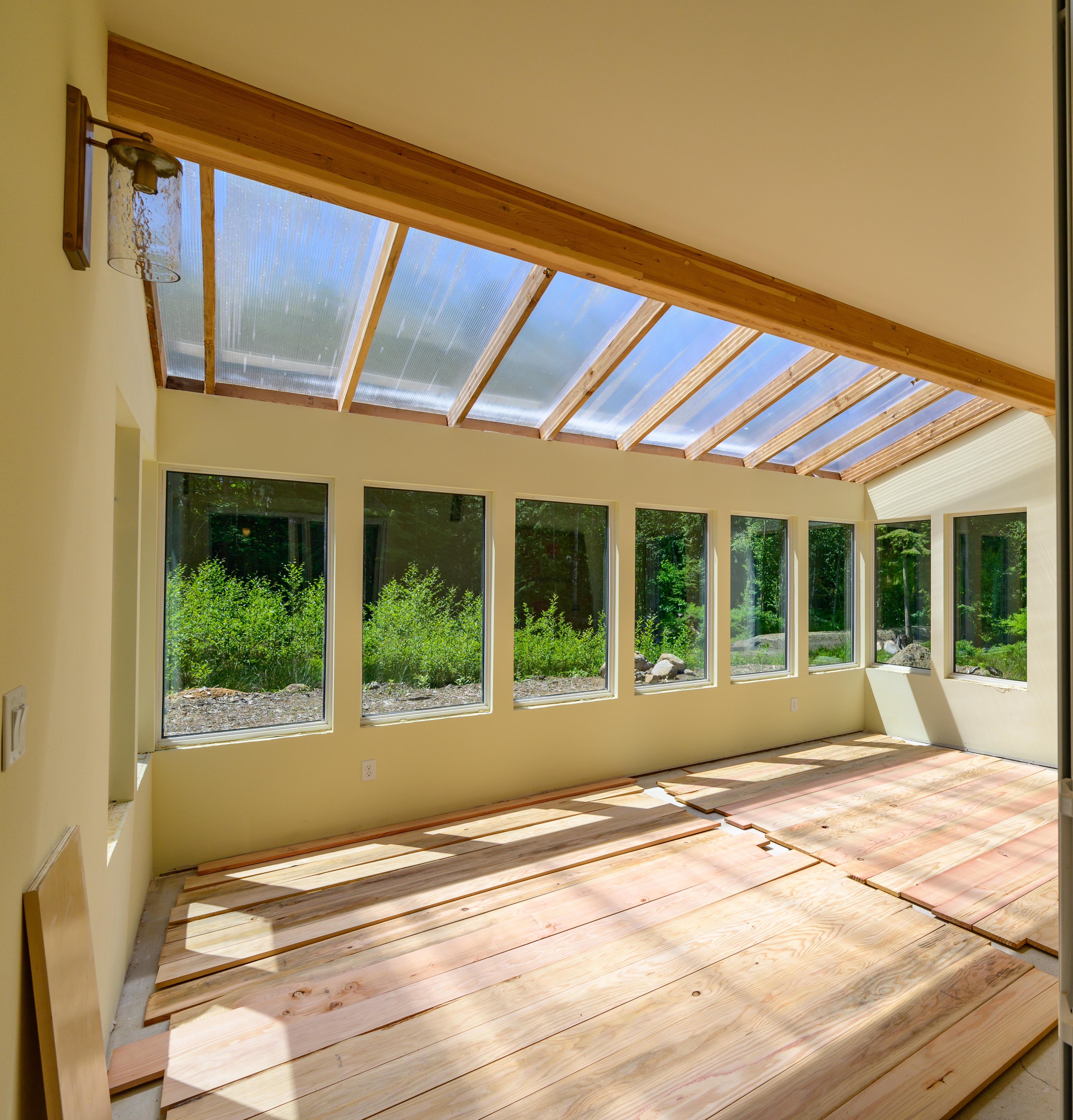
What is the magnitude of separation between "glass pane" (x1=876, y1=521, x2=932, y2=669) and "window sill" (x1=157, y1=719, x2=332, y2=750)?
17.3 ft

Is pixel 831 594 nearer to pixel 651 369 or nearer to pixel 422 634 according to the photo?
Result: pixel 651 369

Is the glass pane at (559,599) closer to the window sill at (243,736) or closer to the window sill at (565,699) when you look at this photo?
the window sill at (565,699)

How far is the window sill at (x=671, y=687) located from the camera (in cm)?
509

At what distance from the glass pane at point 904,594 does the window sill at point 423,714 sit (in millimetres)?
4218

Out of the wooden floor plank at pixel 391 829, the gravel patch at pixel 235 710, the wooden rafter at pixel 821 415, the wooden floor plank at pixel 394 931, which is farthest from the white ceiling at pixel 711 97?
the wooden floor plank at pixel 391 829

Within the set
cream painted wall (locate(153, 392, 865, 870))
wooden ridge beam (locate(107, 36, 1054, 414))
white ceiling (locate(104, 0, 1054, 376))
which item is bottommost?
cream painted wall (locate(153, 392, 865, 870))

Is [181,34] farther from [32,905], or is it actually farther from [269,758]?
[269,758]

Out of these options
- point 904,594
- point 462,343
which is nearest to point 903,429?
point 904,594

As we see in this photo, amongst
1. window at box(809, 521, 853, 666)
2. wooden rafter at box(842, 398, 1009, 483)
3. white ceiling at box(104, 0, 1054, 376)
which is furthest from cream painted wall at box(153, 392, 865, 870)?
white ceiling at box(104, 0, 1054, 376)

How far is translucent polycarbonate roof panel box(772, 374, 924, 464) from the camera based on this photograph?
4941 mm

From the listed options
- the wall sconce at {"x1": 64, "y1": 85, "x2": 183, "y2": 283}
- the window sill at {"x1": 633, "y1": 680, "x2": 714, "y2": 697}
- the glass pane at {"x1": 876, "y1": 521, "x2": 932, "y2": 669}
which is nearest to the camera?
the wall sconce at {"x1": 64, "y1": 85, "x2": 183, "y2": 283}

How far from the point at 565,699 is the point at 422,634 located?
1211mm

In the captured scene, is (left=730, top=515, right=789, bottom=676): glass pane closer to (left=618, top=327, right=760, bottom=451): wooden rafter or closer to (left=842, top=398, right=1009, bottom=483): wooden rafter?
(left=842, top=398, right=1009, bottom=483): wooden rafter

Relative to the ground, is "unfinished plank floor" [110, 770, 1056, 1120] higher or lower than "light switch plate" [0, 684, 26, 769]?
lower
